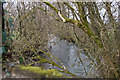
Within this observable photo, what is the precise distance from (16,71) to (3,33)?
740 millimetres

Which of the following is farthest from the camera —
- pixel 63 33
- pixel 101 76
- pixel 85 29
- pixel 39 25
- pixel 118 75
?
pixel 63 33

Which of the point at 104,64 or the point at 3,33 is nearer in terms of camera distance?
the point at 3,33

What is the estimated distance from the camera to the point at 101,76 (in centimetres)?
213

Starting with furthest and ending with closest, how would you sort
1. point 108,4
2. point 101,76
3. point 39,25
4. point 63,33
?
point 63,33 → point 39,25 → point 108,4 → point 101,76

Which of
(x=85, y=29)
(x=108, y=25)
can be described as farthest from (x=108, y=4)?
(x=85, y=29)

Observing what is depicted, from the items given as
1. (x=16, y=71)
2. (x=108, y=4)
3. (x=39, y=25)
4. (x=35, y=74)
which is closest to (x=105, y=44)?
(x=108, y=4)

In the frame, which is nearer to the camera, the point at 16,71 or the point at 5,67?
the point at 5,67

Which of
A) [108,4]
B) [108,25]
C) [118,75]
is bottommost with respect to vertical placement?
[118,75]

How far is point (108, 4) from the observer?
227 centimetres

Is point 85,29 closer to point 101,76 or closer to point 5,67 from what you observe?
point 101,76

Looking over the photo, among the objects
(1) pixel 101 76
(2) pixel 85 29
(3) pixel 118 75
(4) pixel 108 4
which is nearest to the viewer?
(3) pixel 118 75

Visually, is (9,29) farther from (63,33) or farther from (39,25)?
(63,33)

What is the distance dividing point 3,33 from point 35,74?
0.96 metres

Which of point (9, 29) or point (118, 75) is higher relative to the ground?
point (9, 29)
